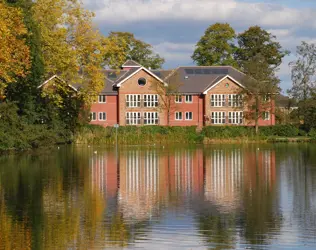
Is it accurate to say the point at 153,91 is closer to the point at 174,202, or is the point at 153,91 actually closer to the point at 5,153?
the point at 5,153

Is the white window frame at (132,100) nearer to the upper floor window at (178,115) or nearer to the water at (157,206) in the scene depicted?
the upper floor window at (178,115)

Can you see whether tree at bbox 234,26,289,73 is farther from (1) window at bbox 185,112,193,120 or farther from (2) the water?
(2) the water

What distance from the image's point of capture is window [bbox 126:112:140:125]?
295 ft

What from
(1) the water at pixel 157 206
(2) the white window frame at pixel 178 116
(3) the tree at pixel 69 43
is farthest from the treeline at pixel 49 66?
(2) the white window frame at pixel 178 116

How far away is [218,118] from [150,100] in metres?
8.34

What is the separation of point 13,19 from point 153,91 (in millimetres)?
47466

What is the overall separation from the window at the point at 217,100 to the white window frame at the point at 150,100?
22.2 feet

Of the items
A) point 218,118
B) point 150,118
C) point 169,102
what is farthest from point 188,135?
point 218,118

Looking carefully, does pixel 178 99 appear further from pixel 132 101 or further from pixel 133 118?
pixel 133 118

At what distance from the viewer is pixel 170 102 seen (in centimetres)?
9025

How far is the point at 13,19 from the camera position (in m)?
43.4

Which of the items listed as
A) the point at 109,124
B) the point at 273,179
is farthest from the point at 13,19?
the point at 109,124

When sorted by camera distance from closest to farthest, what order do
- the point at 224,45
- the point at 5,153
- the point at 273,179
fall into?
1. the point at 273,179
2. the point at 5,153
3. the point at 224,45

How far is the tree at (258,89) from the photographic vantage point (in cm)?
8812
